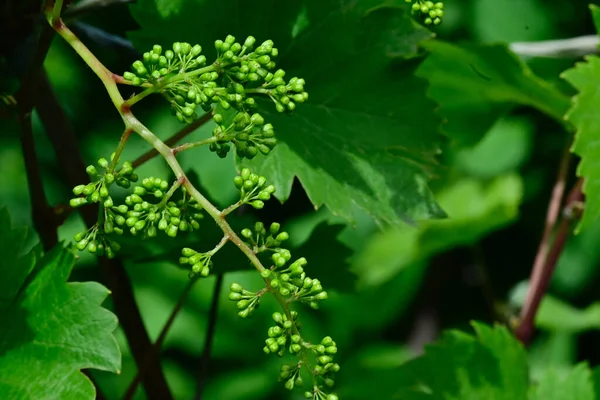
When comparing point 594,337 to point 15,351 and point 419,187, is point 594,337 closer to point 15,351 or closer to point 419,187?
point 419,187

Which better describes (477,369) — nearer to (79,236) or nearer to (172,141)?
(172,141)

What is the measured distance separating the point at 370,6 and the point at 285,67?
0.13 metres

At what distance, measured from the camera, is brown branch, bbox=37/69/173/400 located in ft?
3.77

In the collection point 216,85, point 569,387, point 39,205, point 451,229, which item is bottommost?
point 451,229

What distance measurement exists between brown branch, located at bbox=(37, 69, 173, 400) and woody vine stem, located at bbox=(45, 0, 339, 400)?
0.33 meters

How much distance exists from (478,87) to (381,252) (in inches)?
38.7

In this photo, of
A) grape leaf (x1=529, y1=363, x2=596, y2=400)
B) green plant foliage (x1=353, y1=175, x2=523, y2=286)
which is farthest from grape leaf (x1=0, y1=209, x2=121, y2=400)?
green plant foliage (x1=353, y1=175, x2=523, y2=286)

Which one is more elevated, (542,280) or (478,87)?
(478,87)

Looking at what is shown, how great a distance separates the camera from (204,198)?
0.80 metres

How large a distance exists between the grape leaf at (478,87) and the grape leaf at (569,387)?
384 millimetres

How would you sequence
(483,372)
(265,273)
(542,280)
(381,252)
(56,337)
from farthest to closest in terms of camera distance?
(381,252) < (542,280) < (483,372) < (56,337) < (265,273)

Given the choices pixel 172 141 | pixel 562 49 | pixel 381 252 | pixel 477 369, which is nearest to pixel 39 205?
pixel 172 141

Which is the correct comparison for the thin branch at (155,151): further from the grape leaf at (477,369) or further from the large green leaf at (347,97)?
the grape leaf at (477,369)

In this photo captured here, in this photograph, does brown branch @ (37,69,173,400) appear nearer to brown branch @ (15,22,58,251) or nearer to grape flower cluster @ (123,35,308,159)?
brown branch @ (15,22,58,251)
